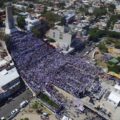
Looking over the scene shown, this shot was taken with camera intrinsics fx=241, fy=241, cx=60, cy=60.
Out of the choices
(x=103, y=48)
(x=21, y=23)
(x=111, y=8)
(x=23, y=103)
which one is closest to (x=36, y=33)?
(x=21, y=23)

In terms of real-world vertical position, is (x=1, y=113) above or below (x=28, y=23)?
below

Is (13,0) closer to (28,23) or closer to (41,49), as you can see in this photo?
(28,23)

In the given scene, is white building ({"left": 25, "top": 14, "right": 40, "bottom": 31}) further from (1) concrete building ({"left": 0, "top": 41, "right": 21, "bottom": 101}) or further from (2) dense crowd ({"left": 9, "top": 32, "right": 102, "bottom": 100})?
(1) concrete building ({"left": 0, "top": 41, "right": 21, "bottom": 101})

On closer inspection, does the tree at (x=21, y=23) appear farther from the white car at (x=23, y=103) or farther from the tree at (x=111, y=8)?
the tree at (x=111, y=8)

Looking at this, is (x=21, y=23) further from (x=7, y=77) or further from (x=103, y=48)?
(x=7, y=77)

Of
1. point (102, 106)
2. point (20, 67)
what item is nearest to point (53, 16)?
point (20, 67)

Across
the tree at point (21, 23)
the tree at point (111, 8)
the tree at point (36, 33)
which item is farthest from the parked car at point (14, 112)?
the tree at point (111, 8)
